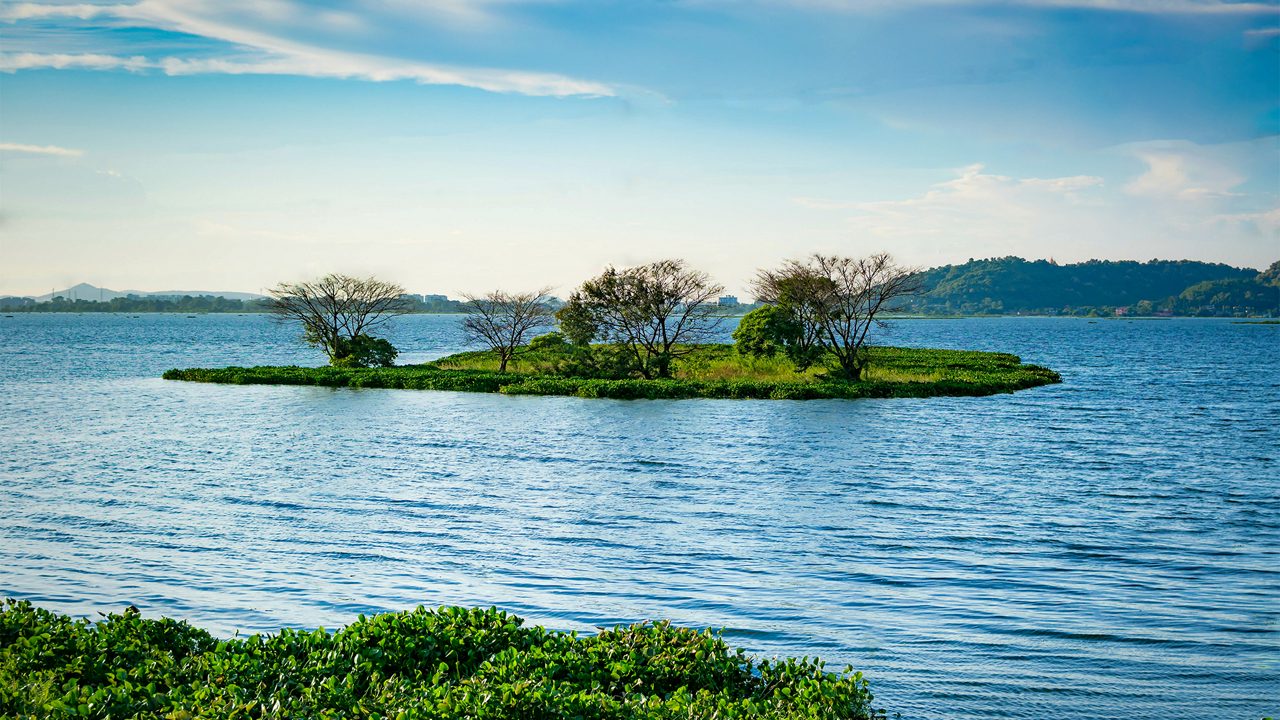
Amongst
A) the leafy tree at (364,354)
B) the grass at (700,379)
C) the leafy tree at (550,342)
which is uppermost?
the leafy tree at (550,342)

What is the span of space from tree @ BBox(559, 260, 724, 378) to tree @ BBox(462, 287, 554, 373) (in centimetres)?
402

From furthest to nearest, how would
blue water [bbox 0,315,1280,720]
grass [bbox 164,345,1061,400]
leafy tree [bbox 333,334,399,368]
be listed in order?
1. leafy tree [bbox 333,334,399,368]
2. grass [bbox 164,345,1061,400]
3. blue water [bbox 0,315,1280,720]

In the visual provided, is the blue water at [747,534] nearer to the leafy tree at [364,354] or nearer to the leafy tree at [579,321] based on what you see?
the leafy tree at [579,321]

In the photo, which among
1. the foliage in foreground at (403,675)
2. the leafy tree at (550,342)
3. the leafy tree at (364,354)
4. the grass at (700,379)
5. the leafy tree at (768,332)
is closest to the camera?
the foliage in foreground at (403,675)

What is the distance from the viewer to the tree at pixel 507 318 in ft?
215

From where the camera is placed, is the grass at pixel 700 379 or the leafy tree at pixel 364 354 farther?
the leafy tree at pixel 364 354

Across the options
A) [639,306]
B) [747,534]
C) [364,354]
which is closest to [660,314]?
[639,306]

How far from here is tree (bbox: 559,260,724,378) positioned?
6116 centimetres

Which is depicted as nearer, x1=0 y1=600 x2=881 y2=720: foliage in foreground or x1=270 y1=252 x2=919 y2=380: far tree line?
x1=0 y1=600 x2=881 y2=720: foliage in foreground

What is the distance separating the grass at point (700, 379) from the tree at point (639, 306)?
2162 mm

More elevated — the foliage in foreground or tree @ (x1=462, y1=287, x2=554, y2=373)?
tree @ (x1=462, y1=287, x2=554, y2=373)

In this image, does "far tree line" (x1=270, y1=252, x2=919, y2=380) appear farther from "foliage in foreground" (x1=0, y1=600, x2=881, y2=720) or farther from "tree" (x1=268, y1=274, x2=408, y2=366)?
"foliage in foreground" (x1=0, y1=600, x2=881, y2=720)

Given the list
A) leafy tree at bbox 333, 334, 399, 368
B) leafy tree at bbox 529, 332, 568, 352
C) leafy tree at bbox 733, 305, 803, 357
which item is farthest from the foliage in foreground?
leafy tree at bbox 333, 334, 399, 368

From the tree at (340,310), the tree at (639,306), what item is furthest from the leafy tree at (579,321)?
the tree at (340,310)
